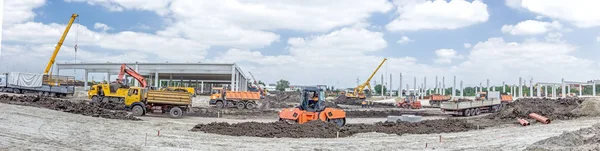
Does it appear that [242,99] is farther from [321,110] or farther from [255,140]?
[255,140]

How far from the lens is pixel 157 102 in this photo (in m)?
28.3

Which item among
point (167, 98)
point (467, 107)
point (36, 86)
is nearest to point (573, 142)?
point (167, 98)

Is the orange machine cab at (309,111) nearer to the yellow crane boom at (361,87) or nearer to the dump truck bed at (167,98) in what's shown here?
the dump truck bed at (167,98)

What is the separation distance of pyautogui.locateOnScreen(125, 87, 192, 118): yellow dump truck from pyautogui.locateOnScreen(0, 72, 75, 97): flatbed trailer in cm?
2293

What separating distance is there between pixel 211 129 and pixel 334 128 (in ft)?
17.4

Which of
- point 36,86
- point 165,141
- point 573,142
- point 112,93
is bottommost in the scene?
point 165,141

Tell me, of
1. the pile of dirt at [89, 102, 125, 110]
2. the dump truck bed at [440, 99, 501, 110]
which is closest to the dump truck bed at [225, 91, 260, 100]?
the pile of dirt at [89, 102, 125, 110]

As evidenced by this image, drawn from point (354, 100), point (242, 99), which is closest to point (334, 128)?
point (242, 99)

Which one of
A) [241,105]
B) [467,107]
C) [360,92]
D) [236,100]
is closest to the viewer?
[467,107]

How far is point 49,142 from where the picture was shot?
43.7 ft

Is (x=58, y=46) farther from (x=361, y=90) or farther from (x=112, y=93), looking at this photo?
(x=361, y=90)

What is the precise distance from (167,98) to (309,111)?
10521 millimetres

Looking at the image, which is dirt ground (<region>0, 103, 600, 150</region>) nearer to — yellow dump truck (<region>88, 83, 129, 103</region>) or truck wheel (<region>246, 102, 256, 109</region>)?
yellow dump truck (<region>88, 83, 129, 103</region>)

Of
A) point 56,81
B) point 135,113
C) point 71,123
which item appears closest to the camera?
point 71,123
